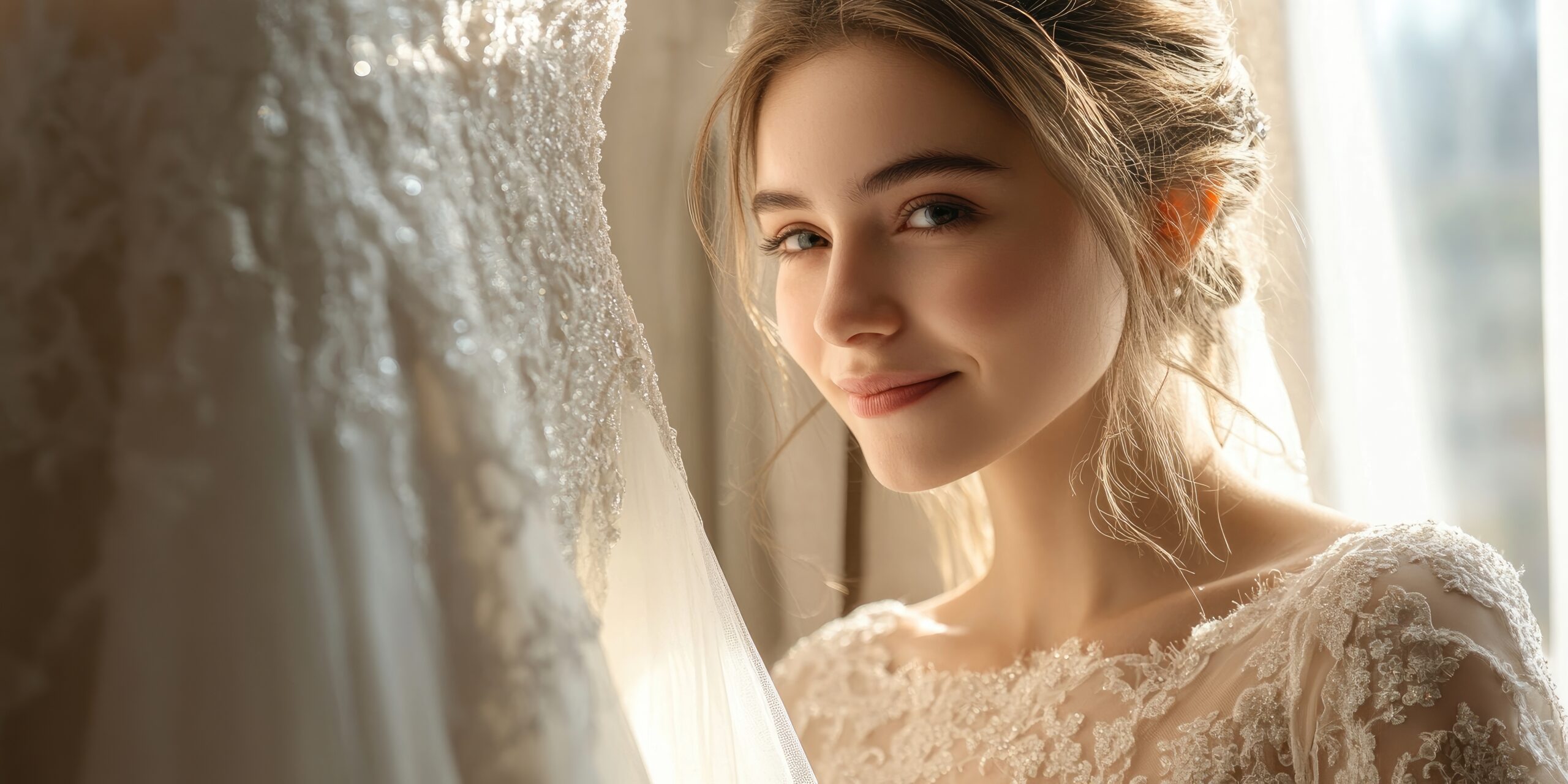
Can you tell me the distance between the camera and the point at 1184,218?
112cm

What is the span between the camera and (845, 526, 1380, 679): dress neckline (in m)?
1.08

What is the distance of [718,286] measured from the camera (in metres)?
1.53

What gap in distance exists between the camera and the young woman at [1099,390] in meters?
0.94

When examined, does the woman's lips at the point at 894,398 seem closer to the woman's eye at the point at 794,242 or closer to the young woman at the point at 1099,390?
the young woman at the point at 1099,390

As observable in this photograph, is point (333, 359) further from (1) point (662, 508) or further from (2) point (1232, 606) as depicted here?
(2) point (1232, 606)

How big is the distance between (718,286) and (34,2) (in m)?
1.11

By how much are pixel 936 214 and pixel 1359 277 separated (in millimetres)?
1246

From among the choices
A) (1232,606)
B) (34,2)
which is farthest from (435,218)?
(1232,606)

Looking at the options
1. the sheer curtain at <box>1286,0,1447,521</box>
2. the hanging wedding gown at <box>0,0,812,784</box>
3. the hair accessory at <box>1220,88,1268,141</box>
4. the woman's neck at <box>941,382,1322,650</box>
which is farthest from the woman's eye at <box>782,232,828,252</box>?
the sheer curtain at <box>1286,0,1447,521</box>

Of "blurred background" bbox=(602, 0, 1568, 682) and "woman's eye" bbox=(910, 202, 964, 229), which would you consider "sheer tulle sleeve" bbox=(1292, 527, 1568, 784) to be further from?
"blurred background" bbox=(602, 0, 1568, 682)

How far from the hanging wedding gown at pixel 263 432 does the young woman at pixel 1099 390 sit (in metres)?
0.61

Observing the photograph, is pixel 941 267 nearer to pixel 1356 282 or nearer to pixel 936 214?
pixel 936 214

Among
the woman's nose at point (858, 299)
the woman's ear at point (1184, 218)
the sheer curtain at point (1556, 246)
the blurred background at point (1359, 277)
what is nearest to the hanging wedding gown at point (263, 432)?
the woman's nose at point (858, 299)

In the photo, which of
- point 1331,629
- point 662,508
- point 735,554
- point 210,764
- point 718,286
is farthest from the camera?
point 735,554
